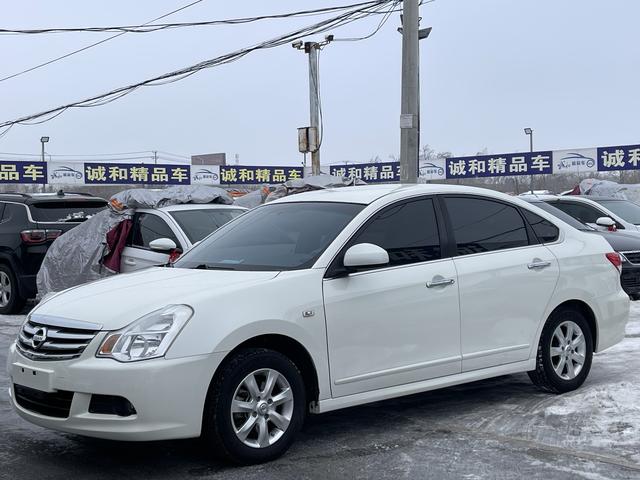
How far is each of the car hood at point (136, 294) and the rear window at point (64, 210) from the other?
7.35 meters

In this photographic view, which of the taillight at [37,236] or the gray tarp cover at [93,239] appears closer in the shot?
the gray tarp cover at [93,239]

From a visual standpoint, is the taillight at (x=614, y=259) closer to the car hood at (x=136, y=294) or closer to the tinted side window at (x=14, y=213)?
the car hood at (x=136, y=294)

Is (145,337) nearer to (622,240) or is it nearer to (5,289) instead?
(5,289)

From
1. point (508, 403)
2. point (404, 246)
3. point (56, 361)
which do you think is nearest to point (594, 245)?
point (508, 403)

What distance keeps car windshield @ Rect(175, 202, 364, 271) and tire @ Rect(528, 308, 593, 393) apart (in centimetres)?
192

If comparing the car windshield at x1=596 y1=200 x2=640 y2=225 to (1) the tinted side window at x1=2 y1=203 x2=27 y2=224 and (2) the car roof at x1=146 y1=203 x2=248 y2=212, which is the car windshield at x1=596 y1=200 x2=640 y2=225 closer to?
(2) the car roof at x1=146 y1=203 x2=248 y2=212

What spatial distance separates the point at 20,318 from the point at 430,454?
842cm

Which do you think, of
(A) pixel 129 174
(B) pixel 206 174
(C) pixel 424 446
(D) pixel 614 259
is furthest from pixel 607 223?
(B) pixel 206 174

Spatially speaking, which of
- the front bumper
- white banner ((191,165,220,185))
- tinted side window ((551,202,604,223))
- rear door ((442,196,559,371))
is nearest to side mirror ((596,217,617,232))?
tinted side window ((551,202,604,223))

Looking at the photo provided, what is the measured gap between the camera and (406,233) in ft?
19.4

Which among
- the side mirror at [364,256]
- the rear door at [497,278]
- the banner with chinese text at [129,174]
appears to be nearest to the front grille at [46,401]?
the side mirror at [364,256]

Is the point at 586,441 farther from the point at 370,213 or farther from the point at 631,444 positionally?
the point at 370,213

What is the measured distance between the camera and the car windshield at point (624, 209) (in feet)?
46.4

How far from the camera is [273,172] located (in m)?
41.8
